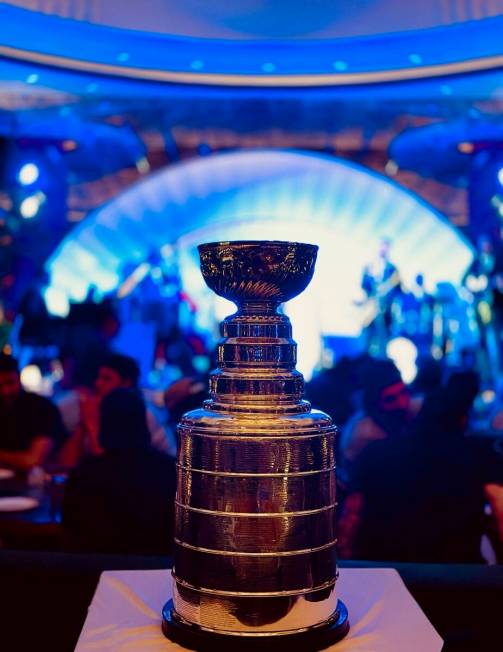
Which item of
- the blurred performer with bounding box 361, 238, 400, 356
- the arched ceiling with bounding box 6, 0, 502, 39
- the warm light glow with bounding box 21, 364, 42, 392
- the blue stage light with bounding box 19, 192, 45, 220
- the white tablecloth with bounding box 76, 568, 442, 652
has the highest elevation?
the blue stage light with bounding box 19, 192, 45, 220

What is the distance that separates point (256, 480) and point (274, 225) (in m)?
7.88

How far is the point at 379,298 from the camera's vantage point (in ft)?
26.6

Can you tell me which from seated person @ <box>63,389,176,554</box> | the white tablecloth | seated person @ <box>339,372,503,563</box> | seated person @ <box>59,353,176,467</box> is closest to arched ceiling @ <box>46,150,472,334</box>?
seated person @ <box>59,353,176,467</box>

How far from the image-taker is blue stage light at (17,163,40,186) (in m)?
7.62

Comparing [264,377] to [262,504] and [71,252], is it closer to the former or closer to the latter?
[262,504]

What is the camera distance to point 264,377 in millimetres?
952

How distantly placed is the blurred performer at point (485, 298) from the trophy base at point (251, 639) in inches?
279

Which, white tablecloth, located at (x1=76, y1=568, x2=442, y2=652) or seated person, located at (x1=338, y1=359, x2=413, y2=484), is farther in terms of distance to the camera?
seated person, located at (x1=338, y1=359, x2=413, y2=484)

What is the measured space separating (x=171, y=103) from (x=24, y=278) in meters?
2.15

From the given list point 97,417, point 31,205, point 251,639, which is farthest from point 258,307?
point 31,205

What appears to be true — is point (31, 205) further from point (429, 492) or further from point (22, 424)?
point (429, 492)

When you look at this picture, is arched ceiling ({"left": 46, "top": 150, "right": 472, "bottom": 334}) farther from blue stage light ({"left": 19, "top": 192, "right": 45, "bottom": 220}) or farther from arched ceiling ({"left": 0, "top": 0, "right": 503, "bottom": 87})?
arched ceiling ({"left": 0, "top": 0, "right": 503, "bottom": 87})

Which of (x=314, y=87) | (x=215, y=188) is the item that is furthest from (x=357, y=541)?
(x=215, y=188)

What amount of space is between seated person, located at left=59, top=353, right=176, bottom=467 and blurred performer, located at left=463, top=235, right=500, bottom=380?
4.42 m
